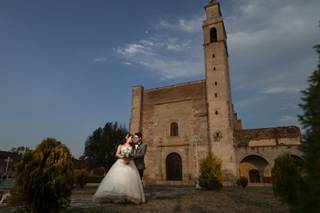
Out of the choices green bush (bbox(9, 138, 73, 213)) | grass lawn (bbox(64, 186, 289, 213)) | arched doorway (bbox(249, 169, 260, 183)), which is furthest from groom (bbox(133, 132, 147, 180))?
arched doorway (bbox(249, 169, 260, 183))

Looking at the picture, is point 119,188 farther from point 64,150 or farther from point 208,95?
point 208,95

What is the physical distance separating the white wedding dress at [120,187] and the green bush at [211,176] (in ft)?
26.6

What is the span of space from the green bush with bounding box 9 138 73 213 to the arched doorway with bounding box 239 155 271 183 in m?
21.4

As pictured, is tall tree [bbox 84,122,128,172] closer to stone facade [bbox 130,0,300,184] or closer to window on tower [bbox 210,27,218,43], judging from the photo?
stone facade [bbox 130,0,300,184]

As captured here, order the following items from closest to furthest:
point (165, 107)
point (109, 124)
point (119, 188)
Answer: point (119, 188), point (165, 107), point (109, 124)

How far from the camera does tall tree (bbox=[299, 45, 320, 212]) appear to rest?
197cm

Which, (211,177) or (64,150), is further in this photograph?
(211,177)

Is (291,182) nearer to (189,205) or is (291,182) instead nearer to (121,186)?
(189,205)

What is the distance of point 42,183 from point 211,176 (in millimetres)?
10936

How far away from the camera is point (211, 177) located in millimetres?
13266

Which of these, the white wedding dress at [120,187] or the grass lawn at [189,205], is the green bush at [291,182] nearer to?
the grass lawn at [189,205]

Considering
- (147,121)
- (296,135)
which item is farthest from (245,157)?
(147,121)

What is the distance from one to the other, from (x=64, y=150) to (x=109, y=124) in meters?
29.4

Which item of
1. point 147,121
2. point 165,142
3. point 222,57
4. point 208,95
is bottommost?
point 165,142
